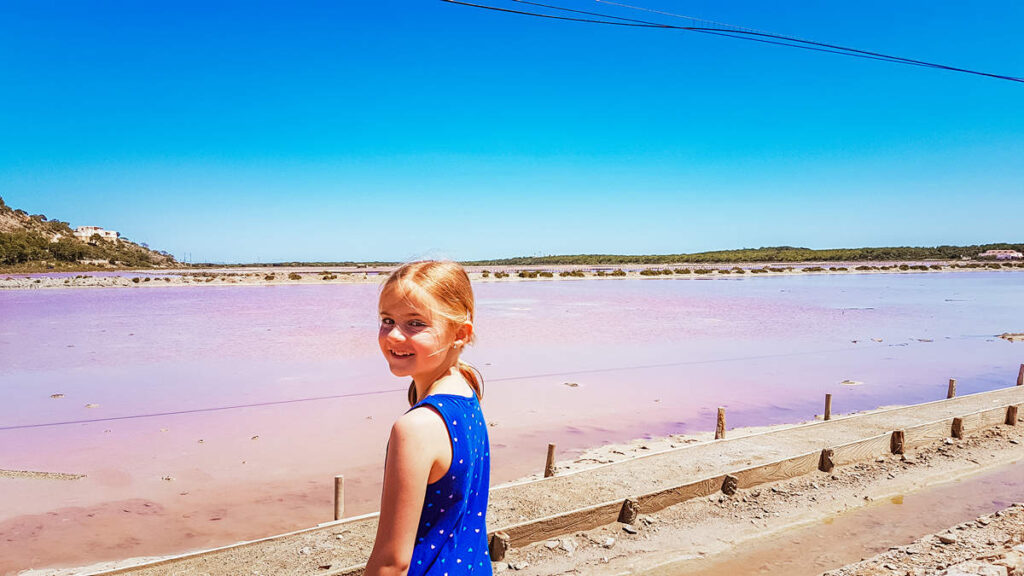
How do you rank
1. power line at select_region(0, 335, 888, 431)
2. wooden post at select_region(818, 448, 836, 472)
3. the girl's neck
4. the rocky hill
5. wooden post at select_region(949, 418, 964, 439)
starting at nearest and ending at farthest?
the girl's neck < wooden post at select_region(818, 448, 836, 472) < wooden post at select_region(949, 418, 964, 439) < power line at select_region(0, 335, 888, 431) < the rocky hill

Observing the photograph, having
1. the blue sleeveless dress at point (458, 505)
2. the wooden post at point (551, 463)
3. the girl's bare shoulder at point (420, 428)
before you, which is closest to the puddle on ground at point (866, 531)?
the wooden post at point (551, 463)

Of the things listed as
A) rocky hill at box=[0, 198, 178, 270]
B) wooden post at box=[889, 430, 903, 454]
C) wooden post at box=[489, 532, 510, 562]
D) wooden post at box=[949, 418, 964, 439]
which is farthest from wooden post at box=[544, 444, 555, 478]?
rocky hill at box=[0, 198, 178, 270]

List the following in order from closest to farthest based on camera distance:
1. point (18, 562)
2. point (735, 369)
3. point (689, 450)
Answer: point (18, 562) < point (689, 450) < point (735, 369)

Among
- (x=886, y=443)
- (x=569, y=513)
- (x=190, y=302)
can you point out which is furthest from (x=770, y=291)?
(x=569, y=513)

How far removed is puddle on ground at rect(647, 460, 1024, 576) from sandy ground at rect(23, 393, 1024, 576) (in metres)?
0.04

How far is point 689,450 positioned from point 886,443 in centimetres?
179

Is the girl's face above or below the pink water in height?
above

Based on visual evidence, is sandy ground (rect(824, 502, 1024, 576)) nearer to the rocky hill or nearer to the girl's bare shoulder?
the girl's bare shoulder

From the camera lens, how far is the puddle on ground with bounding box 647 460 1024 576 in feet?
13.7

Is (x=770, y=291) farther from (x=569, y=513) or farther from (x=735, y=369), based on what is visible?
(x=569, y=513)

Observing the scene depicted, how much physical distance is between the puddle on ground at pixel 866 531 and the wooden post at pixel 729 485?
0.50 meters

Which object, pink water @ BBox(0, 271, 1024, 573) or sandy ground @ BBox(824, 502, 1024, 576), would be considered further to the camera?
pink water @ BBox(0, 271, 1024, 573)

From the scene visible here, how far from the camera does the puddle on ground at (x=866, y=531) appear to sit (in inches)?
164

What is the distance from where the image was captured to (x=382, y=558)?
1.06 m
